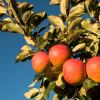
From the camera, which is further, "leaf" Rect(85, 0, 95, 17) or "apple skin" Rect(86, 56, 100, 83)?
"leaf" Rect(85, 0, 95, 17)

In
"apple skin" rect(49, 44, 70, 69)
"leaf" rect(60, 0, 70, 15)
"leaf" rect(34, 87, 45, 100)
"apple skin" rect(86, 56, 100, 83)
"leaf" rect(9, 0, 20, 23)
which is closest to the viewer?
"apple skin" rect(86, 56, 100, 83)

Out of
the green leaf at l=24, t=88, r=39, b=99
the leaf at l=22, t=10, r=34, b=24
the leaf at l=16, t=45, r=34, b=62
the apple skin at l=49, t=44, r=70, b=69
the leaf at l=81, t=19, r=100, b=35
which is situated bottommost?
the green leaf at l=24, t=88, r=39, b=99

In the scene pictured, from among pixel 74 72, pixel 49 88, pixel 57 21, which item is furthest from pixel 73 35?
pixel 49 88

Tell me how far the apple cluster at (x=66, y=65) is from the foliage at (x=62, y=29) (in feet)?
0.33

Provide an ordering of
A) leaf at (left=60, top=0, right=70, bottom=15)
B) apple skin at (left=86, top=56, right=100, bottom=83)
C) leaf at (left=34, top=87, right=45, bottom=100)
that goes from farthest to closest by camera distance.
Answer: leaf at (left=34, top=87, right=45, bottom=100) < leaf at (left=60, top=0, right=70, bottom=15) < apple skin at (left=86, top=56, right=100, bottom=83)

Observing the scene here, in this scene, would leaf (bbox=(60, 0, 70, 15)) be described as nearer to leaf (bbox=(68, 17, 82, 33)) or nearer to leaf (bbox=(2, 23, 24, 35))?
leaf (bbox=(68, 17, 82, 33))

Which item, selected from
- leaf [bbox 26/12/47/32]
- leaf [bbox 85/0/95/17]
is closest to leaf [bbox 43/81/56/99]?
leaf [bbox 26/12/47/32]

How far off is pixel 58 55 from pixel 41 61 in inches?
6.1

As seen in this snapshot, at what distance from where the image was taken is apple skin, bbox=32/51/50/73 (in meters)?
3.32

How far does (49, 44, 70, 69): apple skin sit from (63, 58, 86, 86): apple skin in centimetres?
6

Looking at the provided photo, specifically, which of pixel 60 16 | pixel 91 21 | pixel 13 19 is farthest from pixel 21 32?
pixel 91 21

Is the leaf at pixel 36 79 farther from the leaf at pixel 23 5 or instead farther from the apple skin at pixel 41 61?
the leaf at pixel 23 5

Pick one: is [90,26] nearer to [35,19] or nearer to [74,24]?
[74,24]

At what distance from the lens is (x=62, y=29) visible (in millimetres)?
3564
